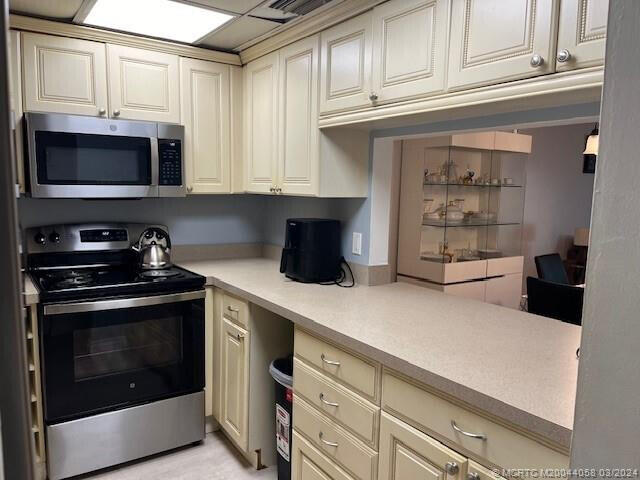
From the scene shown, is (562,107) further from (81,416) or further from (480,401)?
(81,416)

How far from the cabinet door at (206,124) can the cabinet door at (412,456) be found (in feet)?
6.02

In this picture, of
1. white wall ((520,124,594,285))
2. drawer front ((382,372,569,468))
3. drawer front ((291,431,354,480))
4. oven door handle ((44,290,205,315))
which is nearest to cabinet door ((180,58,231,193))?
oven door handle ((44,290,205,315))

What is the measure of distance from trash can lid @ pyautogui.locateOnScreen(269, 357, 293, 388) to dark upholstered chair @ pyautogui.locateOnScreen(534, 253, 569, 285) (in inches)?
93.4

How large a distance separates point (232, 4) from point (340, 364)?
1.61 meters

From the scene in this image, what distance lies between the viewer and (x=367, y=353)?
1509 millimetres

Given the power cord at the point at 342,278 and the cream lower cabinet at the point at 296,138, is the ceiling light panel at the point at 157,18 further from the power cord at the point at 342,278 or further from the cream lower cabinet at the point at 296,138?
the power cord at the point at 342,278

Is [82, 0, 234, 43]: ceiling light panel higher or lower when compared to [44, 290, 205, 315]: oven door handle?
higher

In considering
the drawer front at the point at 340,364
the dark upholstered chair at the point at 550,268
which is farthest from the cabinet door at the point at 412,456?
the dark upholstered chair at the point at 550,268

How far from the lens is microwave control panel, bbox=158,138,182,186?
261cm

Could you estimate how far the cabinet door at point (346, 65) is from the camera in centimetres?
196

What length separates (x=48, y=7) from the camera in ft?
7.19

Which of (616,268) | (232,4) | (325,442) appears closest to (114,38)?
(232,4)

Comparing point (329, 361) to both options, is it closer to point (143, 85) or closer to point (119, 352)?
point (119, 352)

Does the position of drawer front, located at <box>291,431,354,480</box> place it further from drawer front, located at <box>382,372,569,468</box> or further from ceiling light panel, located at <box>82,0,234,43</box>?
ceiling light panel, located at <box>82,0,234,43</box>
